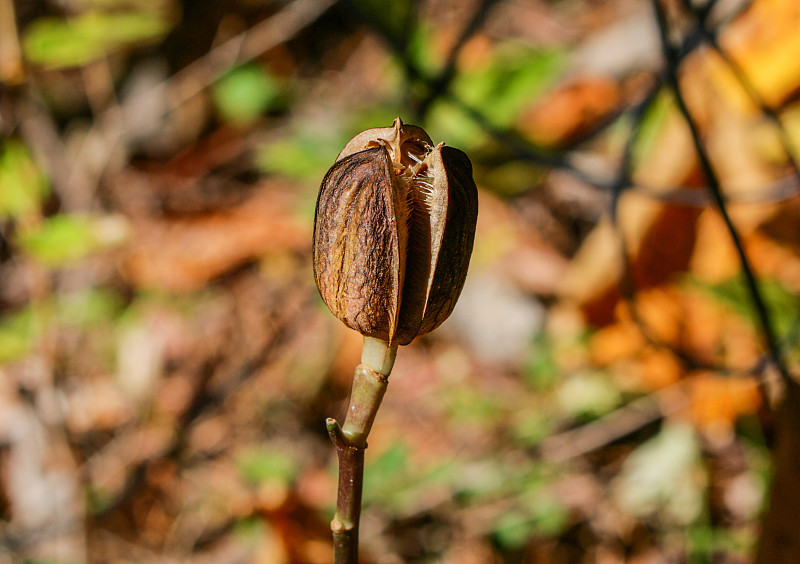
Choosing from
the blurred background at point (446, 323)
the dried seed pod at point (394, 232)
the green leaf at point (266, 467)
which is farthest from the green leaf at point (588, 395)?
the dried seed pod at point (394, 232)

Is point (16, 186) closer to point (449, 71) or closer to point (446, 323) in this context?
point (449, 71)

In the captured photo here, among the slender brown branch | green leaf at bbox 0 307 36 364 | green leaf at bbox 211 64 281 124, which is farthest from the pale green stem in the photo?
green leaf at bbox 211 64 281 124

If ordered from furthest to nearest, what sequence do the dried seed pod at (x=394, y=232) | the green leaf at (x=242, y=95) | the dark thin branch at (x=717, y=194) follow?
the green leaf at (x=242, y=95) → the dark thin branch at (x=717, y=194) → the dried seed pod at (x=394, y=232)

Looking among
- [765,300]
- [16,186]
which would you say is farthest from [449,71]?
[16,186]

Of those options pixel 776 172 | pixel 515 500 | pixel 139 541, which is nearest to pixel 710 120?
pixel 776 172

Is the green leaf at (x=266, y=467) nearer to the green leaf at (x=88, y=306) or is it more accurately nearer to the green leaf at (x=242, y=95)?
the green leaf at (x=88, y=306)

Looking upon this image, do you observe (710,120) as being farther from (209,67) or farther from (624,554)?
(209,67)
